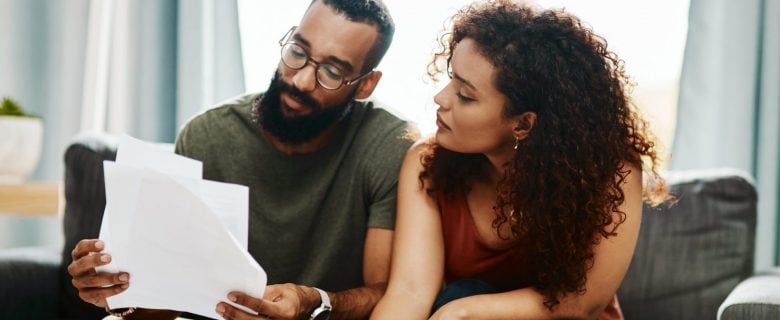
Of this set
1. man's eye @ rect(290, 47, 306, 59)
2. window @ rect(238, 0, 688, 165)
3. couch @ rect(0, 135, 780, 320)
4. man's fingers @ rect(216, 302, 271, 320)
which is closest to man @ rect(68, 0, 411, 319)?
man's eye @ rect(290, 47, 306, 59)

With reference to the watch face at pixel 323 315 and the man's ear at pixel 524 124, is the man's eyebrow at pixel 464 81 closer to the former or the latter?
the man's ear at pixel 524 124

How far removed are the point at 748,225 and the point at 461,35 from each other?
915 mm

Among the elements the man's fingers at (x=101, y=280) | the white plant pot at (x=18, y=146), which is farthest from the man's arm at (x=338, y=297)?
the white plant pot at (x=18, y=146)

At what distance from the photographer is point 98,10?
2889 millimetres


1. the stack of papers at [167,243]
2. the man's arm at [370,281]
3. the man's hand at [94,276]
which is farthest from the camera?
the man's arm at [370,281]

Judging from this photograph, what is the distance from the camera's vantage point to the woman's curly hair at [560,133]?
147 centimetres

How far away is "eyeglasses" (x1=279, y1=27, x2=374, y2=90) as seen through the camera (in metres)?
1.73

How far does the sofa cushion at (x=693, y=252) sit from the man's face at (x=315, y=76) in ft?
2.62

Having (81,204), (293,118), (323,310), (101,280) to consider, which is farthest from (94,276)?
(81,204)

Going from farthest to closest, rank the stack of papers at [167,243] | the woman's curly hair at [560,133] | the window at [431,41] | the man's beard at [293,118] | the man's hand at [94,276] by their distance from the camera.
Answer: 1. the window at [431,41]
2. the man's beard at [293,118]
3. the woman's curly hair at [560,133]
4. the man's hand at [94,276]
5. the stack of papers at [167,243]

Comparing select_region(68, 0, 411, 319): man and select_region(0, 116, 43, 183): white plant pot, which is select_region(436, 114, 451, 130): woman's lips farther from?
select_region(0, 116, 43, 183): white plant pot

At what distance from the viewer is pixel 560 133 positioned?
1.48 m

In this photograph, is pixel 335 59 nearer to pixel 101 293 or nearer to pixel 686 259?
pixel 101 293

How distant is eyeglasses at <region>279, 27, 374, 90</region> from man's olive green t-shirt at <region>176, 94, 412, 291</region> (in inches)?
6.6
